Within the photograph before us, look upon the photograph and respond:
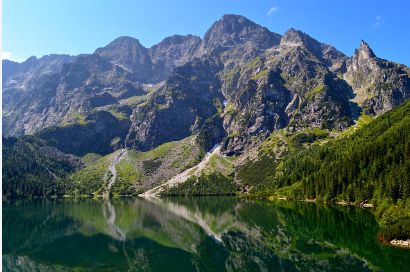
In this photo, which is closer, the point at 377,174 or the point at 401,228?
the point at 401,228

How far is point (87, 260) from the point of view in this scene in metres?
73.8

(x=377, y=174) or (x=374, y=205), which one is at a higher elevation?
(x=377, y=174)

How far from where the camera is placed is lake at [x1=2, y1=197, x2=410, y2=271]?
6462cm

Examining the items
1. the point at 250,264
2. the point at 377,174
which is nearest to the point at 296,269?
the point at 250,264

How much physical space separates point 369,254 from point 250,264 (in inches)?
809

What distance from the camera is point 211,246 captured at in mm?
88312

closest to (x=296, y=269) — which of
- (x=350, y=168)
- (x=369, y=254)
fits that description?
(x=369, y=254)

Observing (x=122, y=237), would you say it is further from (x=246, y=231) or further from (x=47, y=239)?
(x=246, y=231)

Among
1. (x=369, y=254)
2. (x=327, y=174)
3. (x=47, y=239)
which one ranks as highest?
(x=327, y=174)

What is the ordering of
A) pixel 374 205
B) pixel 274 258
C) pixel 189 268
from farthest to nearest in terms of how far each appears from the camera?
pixel 374 205 < pixel 274 258 < pixel 189 268

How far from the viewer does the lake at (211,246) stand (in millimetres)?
64625

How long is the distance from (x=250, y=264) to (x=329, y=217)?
60.1 metres

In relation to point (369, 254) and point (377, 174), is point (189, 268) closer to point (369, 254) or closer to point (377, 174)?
point (369, 254)

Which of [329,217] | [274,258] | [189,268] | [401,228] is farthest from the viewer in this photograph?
[329,217]
